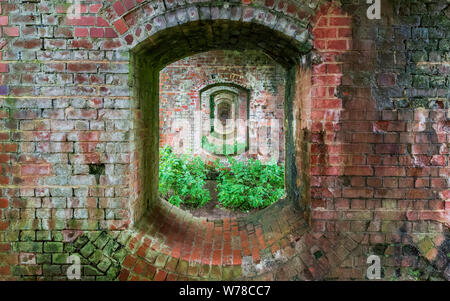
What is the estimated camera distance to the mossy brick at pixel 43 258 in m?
2.11

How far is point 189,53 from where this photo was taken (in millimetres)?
2992

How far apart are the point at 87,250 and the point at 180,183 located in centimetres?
404

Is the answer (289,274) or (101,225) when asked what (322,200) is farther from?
(101,225)

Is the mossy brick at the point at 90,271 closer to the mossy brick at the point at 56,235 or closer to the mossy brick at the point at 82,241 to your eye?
the mossy brick at the point at 82,241

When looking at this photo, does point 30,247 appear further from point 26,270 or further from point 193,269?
point 193,269

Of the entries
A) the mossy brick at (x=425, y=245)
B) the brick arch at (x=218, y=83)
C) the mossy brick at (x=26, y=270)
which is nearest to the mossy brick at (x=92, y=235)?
the mossy brick at (x=26, y=270)

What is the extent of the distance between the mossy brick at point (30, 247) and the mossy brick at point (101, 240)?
43cm

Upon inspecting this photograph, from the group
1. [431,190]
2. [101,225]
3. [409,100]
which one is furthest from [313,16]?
[101,225]

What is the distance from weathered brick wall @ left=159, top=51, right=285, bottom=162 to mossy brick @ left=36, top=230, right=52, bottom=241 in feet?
16.6

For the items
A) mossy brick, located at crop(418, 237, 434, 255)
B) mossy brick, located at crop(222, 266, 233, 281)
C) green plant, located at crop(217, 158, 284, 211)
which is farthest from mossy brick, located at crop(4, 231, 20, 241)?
green plant, located at crop(217, 158, 284, 211)

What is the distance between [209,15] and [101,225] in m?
1.83

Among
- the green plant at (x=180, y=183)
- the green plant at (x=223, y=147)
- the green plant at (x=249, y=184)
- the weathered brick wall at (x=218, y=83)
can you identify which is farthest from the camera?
the green plant at (x=223, y=147)

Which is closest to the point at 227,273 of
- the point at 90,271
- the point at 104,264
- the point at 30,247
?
the point at 104,264

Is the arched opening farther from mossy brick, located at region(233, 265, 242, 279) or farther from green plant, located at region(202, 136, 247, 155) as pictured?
green plant, located at region(202, 136, 247, 155)
